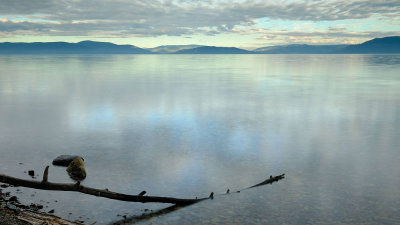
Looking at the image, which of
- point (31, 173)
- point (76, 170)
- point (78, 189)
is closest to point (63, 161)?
point (76, 170)

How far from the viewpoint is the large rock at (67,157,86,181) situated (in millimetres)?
14922

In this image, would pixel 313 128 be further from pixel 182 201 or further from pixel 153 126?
pixel 182 201

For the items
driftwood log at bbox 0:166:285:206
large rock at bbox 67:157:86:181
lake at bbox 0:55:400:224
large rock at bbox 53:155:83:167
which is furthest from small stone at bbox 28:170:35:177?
driftwood log at bbox 0:166:285:206

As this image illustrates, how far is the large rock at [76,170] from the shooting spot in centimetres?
1492

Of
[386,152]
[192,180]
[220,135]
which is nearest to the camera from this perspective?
[192,180]

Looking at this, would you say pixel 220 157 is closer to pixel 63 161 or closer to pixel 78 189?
pixel 63 161

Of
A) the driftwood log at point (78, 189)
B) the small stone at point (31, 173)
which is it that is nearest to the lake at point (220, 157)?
the small stone at point (31, 173)

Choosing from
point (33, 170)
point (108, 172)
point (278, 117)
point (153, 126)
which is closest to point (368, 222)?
point (108, 172)

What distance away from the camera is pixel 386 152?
1862 cm

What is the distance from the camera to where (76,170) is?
15.0 metres

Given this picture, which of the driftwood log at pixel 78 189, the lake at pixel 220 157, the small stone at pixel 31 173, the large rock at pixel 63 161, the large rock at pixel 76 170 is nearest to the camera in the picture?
the driftwood log at pixel 78 189

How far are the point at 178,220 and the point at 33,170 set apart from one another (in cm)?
721

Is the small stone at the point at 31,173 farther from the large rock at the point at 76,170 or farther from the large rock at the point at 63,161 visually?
the large rock at the point at 63,161

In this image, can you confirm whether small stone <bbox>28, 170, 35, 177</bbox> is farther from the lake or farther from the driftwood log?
the driftwood log
